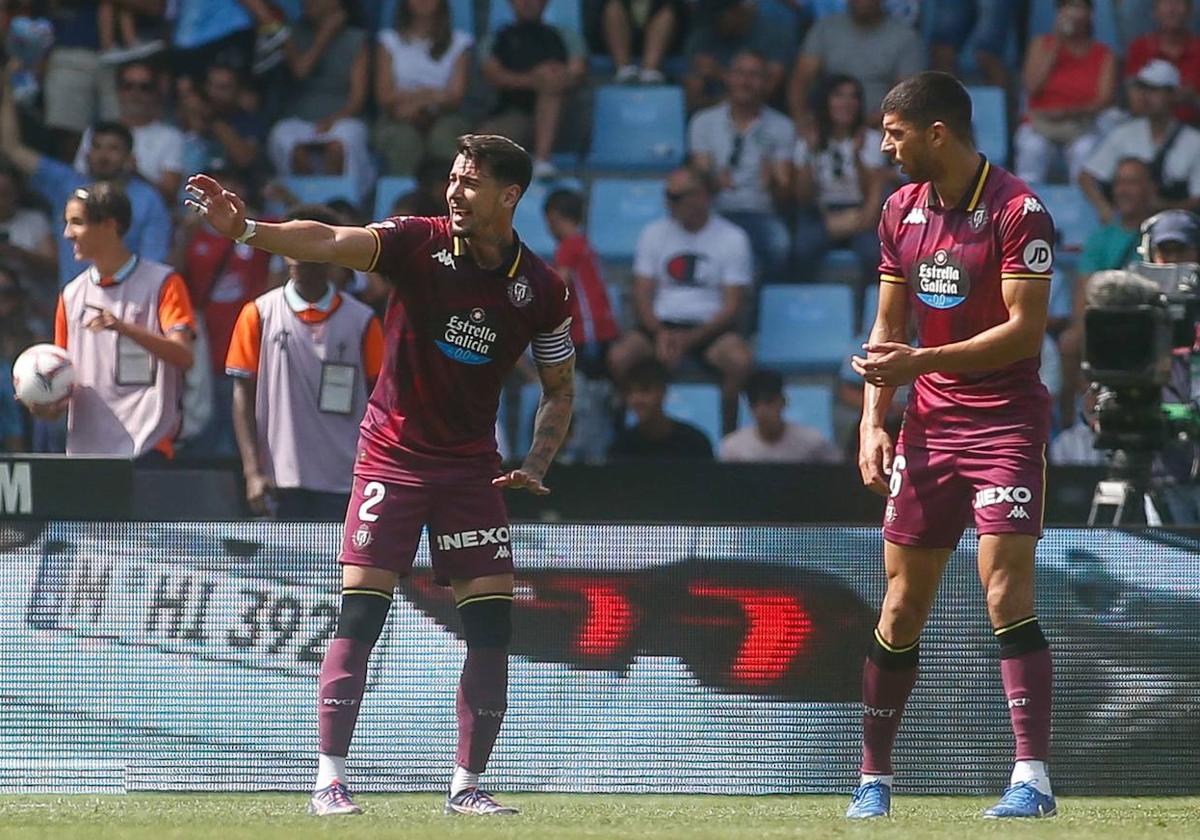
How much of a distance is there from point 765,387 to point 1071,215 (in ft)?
10.4

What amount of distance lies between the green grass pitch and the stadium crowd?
16.9 ft

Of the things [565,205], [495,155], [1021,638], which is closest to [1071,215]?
[565,205]

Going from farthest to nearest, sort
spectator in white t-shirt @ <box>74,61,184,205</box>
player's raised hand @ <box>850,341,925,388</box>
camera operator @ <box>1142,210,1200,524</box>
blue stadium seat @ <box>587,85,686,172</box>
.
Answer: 1. blue stadium seat @ <box>587,85,686,172</box>
2. spectator in white t-shirt @ <box>74,61,184,205</box>
3. camera operator @ <box>1142,210,1200,524</box>
4. player's raised hand @ <box>850,341,925,388</box>

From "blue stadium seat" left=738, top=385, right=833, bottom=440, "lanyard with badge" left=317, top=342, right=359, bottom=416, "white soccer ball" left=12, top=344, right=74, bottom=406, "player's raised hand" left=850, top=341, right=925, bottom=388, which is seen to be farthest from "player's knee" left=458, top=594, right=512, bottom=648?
"blue stadium seat" left=738, top=385, right=833, bottom=440

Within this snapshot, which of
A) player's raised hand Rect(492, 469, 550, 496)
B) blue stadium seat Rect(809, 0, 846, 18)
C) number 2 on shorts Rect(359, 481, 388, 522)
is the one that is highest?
blue stadium seat Rect(809, 0, 846, 18)

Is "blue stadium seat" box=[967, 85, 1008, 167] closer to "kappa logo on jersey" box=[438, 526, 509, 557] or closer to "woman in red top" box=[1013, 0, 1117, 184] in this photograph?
"woman in red top" box=[1013, 0, 1117, 184]

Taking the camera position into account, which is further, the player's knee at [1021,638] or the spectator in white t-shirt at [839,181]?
the spectator in white t-shirt at [839,181]

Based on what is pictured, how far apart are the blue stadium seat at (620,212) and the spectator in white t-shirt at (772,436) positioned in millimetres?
2211

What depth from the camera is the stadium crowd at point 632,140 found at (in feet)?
41.3

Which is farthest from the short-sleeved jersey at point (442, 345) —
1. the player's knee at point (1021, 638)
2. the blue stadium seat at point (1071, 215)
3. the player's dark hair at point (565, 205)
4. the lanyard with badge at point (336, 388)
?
the blue stadium seat at point (1071, 215)

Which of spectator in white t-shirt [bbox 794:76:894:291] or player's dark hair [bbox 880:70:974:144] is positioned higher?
player's dark hair [bbox 880:70:974:144]

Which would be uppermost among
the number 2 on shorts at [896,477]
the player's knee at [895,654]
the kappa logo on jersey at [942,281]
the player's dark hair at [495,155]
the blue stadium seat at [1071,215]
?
the player's dark hair at [495,155]

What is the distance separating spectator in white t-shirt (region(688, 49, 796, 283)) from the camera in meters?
13.5

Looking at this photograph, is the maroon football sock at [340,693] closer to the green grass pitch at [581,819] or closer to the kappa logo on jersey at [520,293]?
the green grass pitch at [581,819]
